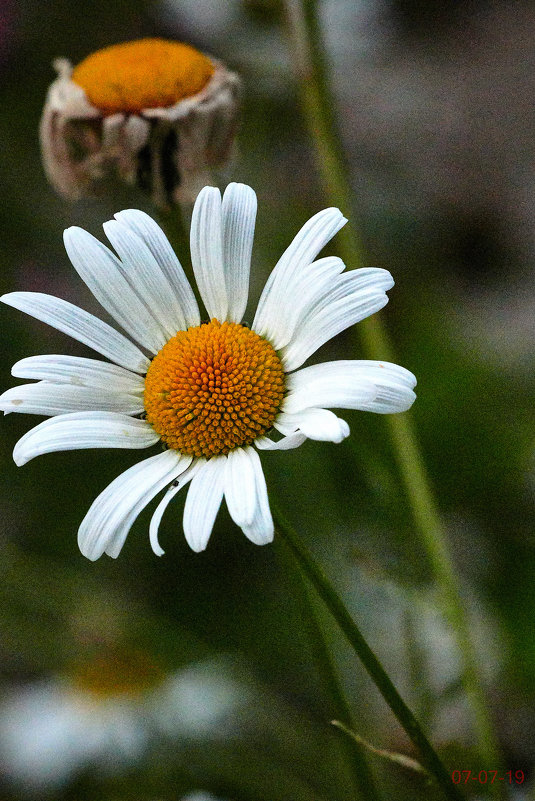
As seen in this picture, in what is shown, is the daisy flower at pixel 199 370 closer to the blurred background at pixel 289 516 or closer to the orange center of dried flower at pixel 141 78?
the blurred background at pixel 289 516

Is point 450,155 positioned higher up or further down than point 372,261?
higher up

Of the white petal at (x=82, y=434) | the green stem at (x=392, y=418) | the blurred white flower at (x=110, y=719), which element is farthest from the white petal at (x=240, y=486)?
the blurred white flower at (x=110, y=719)

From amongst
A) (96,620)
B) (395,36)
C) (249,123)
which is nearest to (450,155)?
(395,36)

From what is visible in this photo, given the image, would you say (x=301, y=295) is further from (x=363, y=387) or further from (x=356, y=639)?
(x=356, y=639)

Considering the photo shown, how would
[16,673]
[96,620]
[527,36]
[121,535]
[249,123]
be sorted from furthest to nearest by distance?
[527,36]
[249,123]
[16,673]
[96,620]
[121,535]

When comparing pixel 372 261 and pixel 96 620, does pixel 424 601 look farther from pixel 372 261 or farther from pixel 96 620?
pixel 372 261

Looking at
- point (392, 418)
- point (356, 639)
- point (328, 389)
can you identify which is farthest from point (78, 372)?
point (392, 418)

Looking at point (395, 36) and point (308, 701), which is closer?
point (308, 701)
